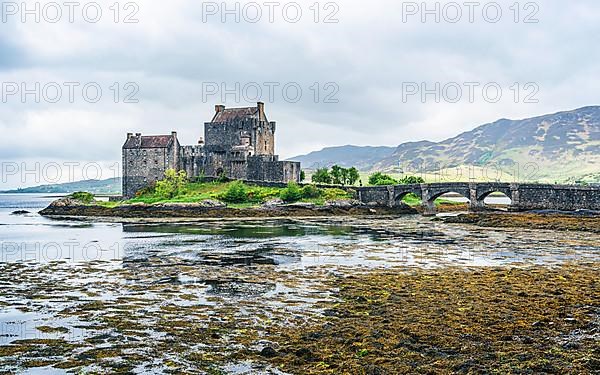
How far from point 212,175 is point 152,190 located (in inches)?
352

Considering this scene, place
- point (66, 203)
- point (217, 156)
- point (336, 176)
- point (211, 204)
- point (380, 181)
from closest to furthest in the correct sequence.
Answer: point (211, 204) → point (66, 203) → point (217, 156) → point (380, 181) → point (336, 176)

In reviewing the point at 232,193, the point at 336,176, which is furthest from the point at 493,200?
the point at 232,193

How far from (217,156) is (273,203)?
739 inches

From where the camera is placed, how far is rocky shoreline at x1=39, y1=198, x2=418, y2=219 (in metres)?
65.8

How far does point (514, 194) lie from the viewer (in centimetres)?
6144

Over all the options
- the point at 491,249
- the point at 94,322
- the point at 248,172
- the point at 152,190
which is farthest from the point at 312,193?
the point at 94,322

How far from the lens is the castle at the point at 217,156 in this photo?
8100cm

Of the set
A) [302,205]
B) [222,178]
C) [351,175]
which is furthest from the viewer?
[351,175]

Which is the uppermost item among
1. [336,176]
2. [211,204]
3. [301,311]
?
[336,176]

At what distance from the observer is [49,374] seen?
10289mm

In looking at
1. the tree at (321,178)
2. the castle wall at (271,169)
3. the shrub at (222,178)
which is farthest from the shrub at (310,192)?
the tree at (321,178)

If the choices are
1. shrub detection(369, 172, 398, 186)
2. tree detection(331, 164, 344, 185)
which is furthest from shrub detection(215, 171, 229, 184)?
shrub detection(369, 172, 398, 186)

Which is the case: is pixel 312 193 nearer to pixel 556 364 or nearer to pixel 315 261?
pixel 315 261

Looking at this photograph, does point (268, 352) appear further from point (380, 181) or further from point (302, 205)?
point (380, 181)
